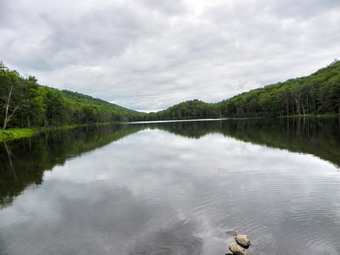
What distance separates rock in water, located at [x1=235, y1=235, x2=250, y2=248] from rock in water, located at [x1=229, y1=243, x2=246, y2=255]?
0.79ft

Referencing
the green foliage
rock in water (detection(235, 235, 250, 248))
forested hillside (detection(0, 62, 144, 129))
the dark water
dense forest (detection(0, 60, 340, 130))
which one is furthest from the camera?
the green foliage

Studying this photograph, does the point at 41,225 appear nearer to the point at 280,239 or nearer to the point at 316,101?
the point at 280,239

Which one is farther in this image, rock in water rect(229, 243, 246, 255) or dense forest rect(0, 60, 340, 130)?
dense forest rect(0, 60, 340, 130)

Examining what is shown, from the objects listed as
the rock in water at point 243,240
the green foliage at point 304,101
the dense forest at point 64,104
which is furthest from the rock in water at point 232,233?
the green foliage at point 304,101

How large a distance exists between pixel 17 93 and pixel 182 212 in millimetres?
58586

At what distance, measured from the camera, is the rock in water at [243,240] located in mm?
5777

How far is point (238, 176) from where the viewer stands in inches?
493

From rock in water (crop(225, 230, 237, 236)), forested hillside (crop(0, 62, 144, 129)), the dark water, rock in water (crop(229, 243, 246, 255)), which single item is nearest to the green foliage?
the dark water

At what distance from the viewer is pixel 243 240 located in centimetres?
586

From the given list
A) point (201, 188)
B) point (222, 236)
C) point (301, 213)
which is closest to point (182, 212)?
point (222, 236)

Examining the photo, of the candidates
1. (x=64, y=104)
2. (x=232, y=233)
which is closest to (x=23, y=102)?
(x=64, y=104)

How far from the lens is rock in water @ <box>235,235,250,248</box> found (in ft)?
19.0

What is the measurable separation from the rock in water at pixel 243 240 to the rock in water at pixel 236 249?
0.24 meters

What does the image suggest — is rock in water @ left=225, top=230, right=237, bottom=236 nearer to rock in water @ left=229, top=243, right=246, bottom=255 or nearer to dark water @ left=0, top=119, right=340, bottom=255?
dark water @ left=0, top=119, right=340, bottom=255
